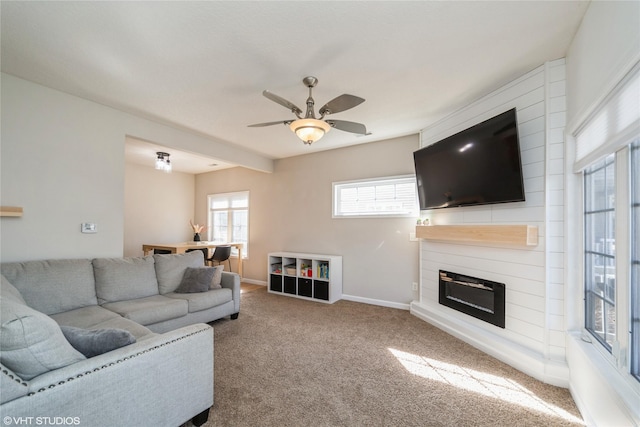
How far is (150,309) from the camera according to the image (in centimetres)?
259

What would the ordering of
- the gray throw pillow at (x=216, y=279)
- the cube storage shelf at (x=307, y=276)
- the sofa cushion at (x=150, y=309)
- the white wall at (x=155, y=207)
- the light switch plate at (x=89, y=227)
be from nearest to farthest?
1. the sofa cushion at (x=150, y=309)
2. the light switch plate at (x=89, y=227)
3. the gray throw pillow at (x=216, y=279)
4. the cube storage shelf at (x=307, y=276)
5. the white wall at (x=155, y=207)

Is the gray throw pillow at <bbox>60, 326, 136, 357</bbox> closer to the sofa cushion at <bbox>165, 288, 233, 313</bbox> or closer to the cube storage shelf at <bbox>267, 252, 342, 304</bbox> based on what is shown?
the sofa cushion at <bbox>165, 288, 233, 313</bbox>

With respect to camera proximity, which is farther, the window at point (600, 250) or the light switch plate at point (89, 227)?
the light switch plate at point (89, 227)

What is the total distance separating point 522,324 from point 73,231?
4.48 m

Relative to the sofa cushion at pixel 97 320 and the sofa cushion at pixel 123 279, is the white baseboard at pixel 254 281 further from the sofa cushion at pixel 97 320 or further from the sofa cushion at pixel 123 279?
the sofa cushion at pixel 97 320

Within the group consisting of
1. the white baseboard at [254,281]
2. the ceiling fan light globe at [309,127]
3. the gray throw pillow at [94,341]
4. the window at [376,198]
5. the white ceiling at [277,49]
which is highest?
the white ceiling at [277,49]

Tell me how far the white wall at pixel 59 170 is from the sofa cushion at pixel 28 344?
2022 mm

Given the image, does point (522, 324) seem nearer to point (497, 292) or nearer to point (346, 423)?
point (497, 292)

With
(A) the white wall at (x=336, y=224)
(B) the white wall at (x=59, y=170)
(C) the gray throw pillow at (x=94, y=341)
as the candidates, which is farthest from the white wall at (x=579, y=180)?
(B) the white wall at (x=59, y=170)

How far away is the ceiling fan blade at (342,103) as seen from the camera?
2.12 m

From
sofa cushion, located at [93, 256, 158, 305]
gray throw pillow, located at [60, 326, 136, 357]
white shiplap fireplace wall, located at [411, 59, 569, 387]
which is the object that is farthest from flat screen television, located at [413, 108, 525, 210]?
sofa cushion, located at [93, 256, 158, 305]

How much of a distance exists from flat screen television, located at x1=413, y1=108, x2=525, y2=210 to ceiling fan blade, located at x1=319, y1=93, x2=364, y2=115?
1275 mm

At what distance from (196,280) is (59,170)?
5.86 feet

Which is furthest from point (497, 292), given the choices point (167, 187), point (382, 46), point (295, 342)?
point (167, 187)
